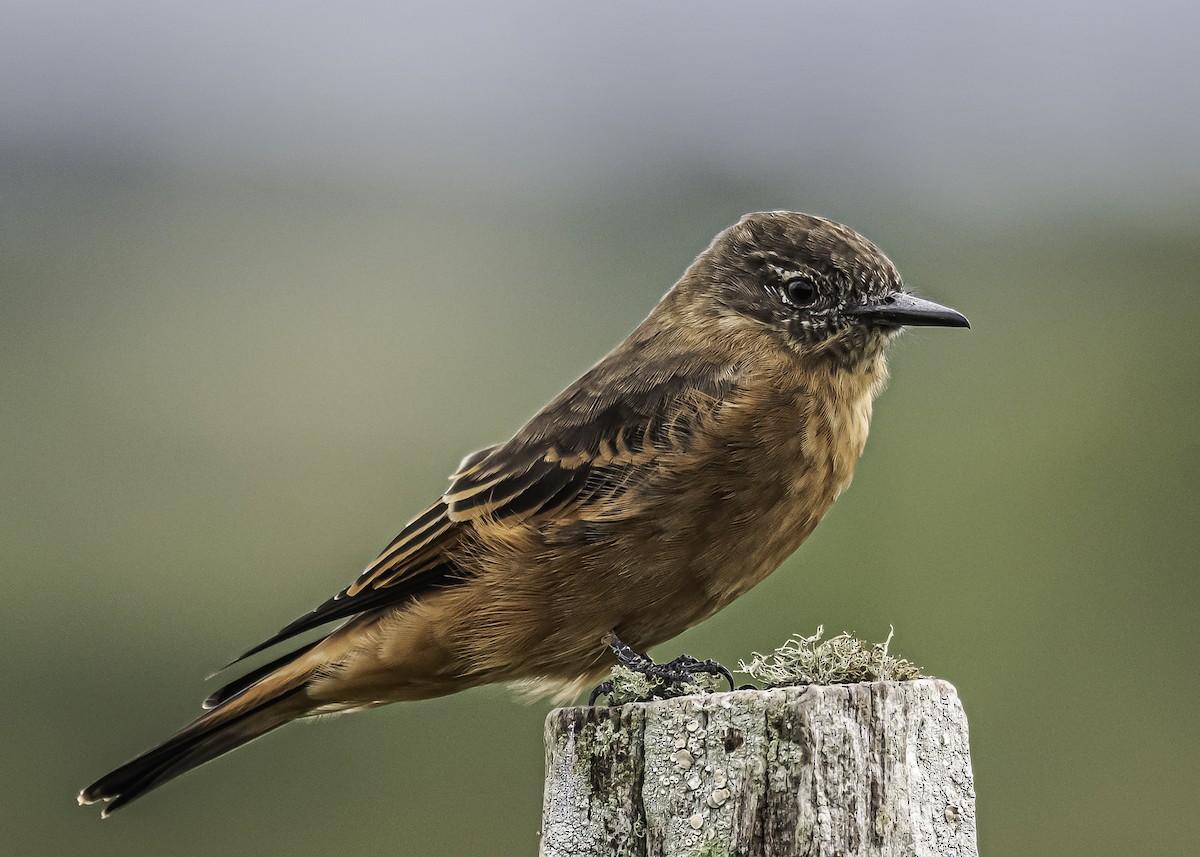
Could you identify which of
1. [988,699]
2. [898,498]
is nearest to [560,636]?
[988,699]

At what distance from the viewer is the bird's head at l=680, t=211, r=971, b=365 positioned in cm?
558

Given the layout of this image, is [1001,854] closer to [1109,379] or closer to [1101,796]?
[1101,796]

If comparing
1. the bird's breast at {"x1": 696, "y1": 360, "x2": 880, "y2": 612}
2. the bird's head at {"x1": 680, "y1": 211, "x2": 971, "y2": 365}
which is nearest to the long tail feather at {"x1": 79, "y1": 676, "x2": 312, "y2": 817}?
the bird's breast at {"x1": 696, "y1": 360, "x2": 880, "y2": 612}

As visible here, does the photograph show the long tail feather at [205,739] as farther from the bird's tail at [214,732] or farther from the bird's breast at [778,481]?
the bird's breast at [778,481]

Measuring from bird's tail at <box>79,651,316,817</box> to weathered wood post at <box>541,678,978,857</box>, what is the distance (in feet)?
7.19

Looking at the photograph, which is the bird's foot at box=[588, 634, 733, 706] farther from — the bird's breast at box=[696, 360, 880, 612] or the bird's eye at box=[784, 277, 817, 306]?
the bird's eye at box=[784, 277, 817, 306]

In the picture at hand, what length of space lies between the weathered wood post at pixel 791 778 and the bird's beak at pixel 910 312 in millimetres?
2163

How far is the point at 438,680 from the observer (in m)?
5.47

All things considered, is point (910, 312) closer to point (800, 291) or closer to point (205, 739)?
point (800, 291)

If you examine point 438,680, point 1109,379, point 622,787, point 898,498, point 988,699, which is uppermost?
point 1109,379

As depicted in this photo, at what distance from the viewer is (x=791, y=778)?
342 centimetres

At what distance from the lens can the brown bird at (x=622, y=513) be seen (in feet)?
16.7

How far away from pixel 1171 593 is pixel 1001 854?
3.19 metres

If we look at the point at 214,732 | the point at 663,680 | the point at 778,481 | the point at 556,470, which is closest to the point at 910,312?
the point at 778,481
